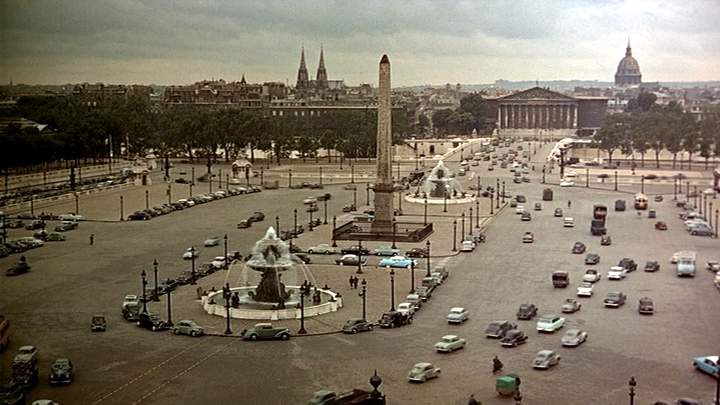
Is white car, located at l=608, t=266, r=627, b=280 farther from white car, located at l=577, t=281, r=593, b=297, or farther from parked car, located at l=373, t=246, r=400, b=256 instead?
parked car, located at l=373, t=246, r=400, b=256

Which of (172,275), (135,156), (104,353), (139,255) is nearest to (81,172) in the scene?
(135,156)

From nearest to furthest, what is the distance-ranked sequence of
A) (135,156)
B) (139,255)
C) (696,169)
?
(139,255)
(696,169)
(135,156)

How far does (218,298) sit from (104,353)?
332 centimetres

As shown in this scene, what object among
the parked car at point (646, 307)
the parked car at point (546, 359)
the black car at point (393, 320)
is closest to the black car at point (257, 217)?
the black car at point (393, 320)

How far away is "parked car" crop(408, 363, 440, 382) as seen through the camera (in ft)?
36.1

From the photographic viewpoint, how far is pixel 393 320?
1375cm

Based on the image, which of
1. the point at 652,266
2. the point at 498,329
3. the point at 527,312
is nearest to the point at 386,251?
the point at 652,266

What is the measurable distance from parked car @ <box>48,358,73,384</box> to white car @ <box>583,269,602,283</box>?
357 inches

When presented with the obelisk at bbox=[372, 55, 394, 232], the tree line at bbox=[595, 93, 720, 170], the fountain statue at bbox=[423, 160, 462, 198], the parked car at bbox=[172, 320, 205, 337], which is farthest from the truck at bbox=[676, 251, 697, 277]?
the fountain statue at bbox=[423, 160, 462, 198]

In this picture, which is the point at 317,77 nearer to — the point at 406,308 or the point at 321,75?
the point at 321,75

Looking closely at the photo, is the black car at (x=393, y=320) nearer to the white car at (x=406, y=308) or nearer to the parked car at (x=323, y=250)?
the white car at (x=406, y=308)

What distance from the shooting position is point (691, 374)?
442 inches

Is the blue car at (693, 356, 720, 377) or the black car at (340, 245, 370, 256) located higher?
the black car at (340, 245, 370, 256)

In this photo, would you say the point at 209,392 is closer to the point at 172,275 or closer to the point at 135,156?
the point at 172,275
